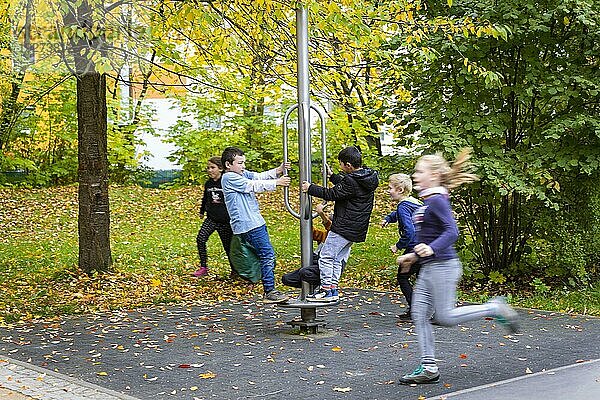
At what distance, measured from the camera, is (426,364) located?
7312 millimetres

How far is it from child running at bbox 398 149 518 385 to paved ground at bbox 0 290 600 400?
1.11ft

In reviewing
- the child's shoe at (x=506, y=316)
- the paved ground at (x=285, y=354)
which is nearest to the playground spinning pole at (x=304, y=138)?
the paved ground at (x=285, y=354)

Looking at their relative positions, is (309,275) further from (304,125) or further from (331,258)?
(304,125)

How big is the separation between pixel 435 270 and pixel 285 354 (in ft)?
6.54

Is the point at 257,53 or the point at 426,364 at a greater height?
the point at 257,53

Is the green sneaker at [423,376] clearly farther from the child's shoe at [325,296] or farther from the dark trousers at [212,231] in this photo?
the dark trousers at [212,231]

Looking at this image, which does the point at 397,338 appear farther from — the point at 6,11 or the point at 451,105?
the point at 6,11

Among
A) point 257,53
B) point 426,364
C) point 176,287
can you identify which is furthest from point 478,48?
point 426,364

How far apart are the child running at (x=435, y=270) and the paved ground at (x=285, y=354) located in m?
0.34

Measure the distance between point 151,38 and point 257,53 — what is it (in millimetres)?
2007

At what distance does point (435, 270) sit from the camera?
7242mm

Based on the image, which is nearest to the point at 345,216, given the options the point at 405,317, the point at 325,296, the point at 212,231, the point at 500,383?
the point at 325,296

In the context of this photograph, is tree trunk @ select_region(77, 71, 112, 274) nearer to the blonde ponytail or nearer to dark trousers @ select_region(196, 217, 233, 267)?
dark trousers @ select_region(196, 217, 233, 267)

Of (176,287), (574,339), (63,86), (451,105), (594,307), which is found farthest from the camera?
(63,86)
